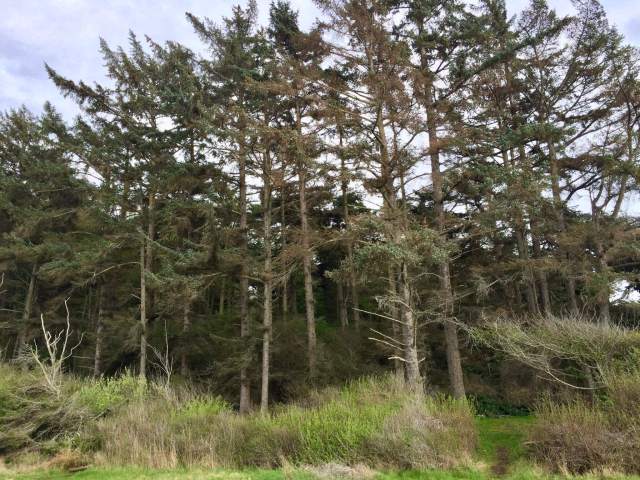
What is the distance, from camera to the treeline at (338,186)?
1284 centimetres

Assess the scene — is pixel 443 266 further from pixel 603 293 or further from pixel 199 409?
pixel 199 409

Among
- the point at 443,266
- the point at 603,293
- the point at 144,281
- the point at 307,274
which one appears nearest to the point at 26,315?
the point at 144,281

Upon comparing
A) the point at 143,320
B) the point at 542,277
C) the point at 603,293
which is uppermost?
the point at 542,277

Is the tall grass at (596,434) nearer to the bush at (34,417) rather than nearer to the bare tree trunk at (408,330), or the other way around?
the bare tree trunk at (408,330)

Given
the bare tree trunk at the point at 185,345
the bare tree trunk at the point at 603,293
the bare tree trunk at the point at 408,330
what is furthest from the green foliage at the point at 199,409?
the bare tree trunk at the point at 603,293

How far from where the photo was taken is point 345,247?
17875mm

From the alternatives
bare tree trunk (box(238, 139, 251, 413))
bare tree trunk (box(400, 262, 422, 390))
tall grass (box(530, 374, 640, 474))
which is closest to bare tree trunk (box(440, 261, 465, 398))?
bare tree trunk (box(400, 262, 422, 390))

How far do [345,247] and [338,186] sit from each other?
2558mm

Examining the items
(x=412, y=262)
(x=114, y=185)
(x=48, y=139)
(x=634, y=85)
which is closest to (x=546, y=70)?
(x=634, y=85)

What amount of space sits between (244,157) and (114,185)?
20.2 ft

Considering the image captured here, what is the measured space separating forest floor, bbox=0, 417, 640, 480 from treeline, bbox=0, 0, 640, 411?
2.82m

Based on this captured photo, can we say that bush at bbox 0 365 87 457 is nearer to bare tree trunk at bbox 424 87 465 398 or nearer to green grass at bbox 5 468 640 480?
green grass at bbox 5 468 640 480

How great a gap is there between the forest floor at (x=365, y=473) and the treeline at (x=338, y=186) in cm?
282

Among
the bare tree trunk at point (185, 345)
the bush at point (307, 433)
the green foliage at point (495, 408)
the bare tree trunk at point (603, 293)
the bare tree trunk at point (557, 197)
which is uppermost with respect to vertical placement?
the bare tree trunk at point (557, 197)
